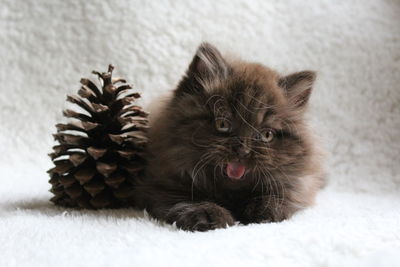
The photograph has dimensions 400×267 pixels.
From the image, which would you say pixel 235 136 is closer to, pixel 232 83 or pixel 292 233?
pixel 232 83

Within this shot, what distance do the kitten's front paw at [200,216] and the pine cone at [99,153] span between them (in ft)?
0.82

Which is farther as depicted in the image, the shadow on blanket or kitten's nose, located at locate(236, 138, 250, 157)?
the shadow on blanket

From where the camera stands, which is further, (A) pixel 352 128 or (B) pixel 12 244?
(A) pixel 352 128

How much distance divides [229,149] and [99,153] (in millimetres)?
380

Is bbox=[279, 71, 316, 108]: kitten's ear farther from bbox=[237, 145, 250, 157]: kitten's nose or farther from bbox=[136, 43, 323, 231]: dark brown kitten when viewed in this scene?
bbox=[237, 145, 250, 157]: kitten's nose

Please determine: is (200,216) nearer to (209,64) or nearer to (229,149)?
(229,149)

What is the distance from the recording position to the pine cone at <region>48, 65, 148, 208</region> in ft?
4.71

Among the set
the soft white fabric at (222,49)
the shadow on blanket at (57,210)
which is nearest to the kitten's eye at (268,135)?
the shadow on blanket at (57,210)

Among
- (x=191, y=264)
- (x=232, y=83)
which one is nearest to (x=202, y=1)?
(x=232, y=83)

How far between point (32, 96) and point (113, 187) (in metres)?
0.89

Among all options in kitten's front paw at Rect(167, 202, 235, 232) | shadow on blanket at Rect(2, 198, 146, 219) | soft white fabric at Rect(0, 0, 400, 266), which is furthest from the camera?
soft white fabric at Rect(0, 0, 400, 266)

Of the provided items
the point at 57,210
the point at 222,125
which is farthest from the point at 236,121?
the point at 57,210

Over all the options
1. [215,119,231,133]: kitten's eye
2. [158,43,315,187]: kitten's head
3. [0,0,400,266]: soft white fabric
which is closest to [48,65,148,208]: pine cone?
[158,43,315,187]: kitten's head

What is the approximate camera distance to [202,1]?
229 cm
